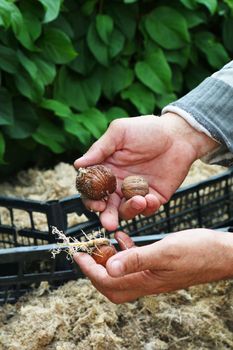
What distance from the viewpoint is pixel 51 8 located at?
222 centimetres

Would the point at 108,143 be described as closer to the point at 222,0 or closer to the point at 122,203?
the point at 122,203

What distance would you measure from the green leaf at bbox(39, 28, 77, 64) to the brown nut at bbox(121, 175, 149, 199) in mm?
864

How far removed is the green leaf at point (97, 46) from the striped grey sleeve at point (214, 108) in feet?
2.85

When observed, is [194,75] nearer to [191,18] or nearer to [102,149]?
[191,18]

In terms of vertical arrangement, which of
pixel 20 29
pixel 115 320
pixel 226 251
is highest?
pixel 20 29

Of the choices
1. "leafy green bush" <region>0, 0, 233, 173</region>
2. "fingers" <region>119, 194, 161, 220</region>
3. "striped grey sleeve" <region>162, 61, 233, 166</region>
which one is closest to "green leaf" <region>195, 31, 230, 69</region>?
"leafy green bush" <region>0, 0, 233, 173</region>

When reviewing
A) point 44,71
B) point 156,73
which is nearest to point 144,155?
point 44,71

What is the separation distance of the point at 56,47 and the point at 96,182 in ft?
3.13

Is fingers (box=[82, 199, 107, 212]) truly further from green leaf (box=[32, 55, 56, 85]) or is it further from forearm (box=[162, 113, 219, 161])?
green leaf (box=[32, 55, 56, 85])

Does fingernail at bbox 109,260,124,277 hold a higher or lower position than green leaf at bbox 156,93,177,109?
higher

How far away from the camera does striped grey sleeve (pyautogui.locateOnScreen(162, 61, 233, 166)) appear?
1.70 m

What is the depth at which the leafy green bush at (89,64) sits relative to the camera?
228 centimetres

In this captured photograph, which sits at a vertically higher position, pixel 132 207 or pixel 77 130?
pixel 132 207

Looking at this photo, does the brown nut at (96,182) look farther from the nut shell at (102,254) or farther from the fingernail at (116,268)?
the fingernail at (116,268)
